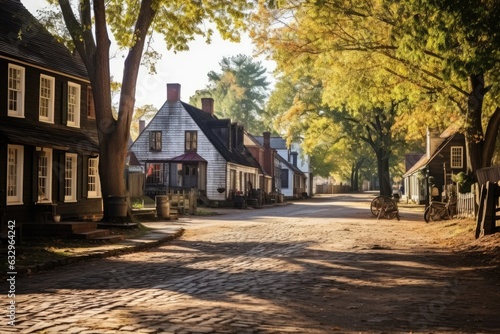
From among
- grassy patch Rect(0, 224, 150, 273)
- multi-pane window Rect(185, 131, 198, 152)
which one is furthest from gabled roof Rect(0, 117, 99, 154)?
multi-pane window Rect(185, 131, 198, 152)

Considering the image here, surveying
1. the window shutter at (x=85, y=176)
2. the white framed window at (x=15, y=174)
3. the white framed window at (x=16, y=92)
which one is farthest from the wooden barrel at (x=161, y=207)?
the white framed window at (x=16, y=92)

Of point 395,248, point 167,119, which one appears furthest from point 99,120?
point 167,119

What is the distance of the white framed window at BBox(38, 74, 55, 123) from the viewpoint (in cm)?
2352

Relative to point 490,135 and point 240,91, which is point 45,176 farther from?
point 240,91

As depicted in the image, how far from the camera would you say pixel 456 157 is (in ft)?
157

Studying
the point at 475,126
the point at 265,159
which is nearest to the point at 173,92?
the point at 265,159

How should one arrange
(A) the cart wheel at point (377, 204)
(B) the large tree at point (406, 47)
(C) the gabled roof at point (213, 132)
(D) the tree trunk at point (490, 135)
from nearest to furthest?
(B) the large tree at point (406, 47), (D) the tree trunk at point (490, 135), (A) the cart wheel at point (377, 204), (C) the gabled roof at point (213, 132)

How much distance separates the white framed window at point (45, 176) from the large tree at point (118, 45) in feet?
11.5

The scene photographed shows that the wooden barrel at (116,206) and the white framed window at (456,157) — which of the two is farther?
the white framed window at (456,157)

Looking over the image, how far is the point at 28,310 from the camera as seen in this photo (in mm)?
7574

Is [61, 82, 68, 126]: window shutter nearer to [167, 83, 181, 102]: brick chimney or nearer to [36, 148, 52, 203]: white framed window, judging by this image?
[36, 148, 52, 203]: white framed window

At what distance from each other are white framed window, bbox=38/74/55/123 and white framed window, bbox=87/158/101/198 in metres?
3.30

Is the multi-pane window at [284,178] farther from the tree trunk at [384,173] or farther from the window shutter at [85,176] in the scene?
the window shutter at [85,176]

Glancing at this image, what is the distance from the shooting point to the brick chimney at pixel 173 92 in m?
48.1
